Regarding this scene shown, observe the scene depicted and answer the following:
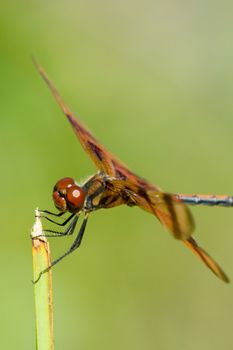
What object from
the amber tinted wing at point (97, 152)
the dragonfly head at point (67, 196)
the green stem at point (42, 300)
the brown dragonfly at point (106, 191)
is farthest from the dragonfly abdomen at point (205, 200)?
the green stem at point (42, 300)

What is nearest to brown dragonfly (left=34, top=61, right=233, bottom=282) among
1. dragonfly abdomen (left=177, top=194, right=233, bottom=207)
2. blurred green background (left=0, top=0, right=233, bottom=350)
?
dragonfly abdomen (left=177, top=194, right=233, bottom=207)

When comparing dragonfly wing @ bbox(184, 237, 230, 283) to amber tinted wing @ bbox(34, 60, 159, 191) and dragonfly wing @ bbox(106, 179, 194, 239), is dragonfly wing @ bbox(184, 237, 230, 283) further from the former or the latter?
amber tinted wing @ bbox(34, 60, 159, 191)

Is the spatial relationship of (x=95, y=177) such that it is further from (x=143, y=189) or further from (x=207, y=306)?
(x=207, y=306)

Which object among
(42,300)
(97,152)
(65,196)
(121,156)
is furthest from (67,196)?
(121,156)

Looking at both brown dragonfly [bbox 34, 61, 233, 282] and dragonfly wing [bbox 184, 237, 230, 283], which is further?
brown dragonfly [bbox 34, 61, 233, 282]

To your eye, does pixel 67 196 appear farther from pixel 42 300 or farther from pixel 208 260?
pixel 42 300

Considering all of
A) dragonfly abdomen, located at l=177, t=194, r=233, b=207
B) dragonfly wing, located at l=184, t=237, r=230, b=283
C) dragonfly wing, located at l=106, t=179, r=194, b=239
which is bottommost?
dragonfly wing, located at l=184, t=237, r=230, b=283

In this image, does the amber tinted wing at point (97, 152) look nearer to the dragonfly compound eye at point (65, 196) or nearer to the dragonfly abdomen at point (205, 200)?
the dragonfly compound eye at point (65, 196)
